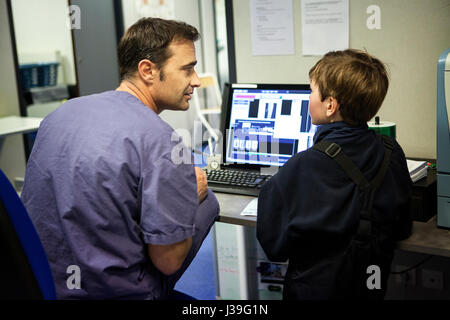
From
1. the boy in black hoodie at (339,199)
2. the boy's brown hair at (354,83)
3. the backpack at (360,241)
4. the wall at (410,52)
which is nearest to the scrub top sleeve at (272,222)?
the boy in black hoodie at (339,199)

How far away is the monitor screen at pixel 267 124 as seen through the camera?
1938 millimetres

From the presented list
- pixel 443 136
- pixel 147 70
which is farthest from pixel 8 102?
pixel 443 136

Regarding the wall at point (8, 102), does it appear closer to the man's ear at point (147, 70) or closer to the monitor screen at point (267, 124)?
the monitor screen at point (267, 124)

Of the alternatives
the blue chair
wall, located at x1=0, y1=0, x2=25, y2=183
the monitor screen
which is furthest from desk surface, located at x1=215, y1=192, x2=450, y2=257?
wall, located at x1=0, y1=0, x2=25, y2=183

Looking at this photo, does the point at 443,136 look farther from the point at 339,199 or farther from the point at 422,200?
the point at 339,199

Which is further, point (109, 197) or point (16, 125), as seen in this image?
point (16, 125)

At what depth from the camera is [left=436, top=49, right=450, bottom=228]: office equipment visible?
56.1 inches

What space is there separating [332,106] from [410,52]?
776 mm

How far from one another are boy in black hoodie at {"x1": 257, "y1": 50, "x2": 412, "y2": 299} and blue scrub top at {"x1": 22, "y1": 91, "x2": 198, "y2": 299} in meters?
0.28

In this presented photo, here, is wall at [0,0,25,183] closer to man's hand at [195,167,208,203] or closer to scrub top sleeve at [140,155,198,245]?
man's hand at [195,167,208,203]

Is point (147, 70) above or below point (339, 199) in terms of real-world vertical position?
above

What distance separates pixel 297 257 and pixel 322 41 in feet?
3.53

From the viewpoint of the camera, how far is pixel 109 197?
1.14 m
